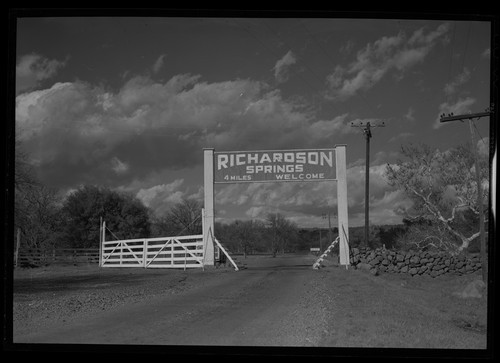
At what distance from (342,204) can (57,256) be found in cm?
463

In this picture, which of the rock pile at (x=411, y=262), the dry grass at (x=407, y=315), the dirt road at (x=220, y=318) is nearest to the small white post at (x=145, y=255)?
the dirt road at (x=220, y=318)

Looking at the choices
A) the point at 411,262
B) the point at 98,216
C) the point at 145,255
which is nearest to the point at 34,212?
the point at 98,216

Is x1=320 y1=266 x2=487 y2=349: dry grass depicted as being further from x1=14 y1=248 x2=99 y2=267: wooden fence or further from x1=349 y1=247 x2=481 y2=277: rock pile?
x1=14 y1=248 x2=99 y2=267: wooden fence

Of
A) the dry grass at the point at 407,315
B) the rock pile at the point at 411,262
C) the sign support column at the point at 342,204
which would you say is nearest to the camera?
the dry grass at the point at 407,315

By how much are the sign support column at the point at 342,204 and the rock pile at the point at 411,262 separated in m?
0.35

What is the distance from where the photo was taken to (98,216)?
8234 mm

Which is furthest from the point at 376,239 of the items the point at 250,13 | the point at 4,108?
the point at 4,108

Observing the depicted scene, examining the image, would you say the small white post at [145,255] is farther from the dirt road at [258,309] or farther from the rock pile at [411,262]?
the rock pile at [411,262]

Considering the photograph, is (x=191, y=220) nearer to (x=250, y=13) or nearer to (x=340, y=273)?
(x=340, y=273)

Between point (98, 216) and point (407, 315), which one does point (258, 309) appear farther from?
point (98, 216)

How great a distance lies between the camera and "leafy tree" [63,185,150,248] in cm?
737

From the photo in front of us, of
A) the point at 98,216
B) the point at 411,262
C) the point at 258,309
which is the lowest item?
the point at 258,309

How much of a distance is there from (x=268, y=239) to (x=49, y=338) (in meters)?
3.95

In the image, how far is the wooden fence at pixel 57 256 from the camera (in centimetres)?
670
